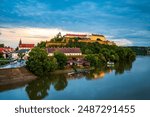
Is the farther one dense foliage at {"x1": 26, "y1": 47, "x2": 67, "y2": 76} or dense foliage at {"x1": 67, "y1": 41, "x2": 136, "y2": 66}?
dense foliage at {"x1": 67, "y1": 41, "x2": 136, "y2": 66}

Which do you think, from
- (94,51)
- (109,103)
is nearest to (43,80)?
(109,103)

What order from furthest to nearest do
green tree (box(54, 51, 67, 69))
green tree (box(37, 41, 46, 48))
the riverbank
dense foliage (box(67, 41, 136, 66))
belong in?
green tree (box(37, 41, 46, 48)), dense foliage (box(67, 41, 136, 66)), green tree (box(54, 51, 67, 69)), the riverbank

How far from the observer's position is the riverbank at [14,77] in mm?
8769

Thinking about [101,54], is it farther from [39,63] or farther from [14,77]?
[14,77]

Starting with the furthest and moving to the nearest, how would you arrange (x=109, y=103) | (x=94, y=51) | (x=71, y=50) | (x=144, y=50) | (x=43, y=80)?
(x=144, y=50) < (x=94, y=51) < (x=71, y=50) < (x=43, y=80) < (x=109, y=103)

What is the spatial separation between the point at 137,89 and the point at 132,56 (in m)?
16.3

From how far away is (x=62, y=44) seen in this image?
22203 mm

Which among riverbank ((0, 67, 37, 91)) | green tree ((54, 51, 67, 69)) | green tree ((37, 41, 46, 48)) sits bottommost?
riverbank ((0, 67, 37, 91))

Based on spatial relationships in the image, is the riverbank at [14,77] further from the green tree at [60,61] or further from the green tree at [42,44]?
the green tree at [42,44]

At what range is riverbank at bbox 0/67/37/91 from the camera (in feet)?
28.8

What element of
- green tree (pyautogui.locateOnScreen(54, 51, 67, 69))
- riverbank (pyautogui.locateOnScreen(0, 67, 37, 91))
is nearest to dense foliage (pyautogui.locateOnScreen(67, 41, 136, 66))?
green tree (pyautogui.locateOnScreen(54, 51, 67, 69))

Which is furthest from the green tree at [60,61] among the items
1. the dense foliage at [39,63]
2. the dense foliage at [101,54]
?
the dense foliage at [101,54]

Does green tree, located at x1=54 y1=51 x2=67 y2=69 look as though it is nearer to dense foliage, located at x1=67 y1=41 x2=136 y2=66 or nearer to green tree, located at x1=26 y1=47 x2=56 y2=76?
green tree, located at x1=26 y1=47 x2=56 y2=76

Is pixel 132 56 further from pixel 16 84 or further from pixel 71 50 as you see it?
pixel 16 84
